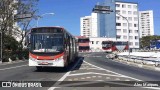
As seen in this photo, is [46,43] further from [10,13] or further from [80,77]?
[10,13]

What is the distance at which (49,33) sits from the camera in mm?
22391

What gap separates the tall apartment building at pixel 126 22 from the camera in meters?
139

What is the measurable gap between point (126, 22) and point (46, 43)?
403 feet

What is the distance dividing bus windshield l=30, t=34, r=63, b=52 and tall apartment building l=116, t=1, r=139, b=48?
384 feet

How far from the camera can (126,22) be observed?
14225cm

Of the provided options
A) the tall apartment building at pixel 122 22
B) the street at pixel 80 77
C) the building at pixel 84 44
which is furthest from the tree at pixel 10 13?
the tall apartment building at pixel 122 22

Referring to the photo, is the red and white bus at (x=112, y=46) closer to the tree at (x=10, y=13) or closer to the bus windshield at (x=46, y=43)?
the tree at (x=10, y=13)

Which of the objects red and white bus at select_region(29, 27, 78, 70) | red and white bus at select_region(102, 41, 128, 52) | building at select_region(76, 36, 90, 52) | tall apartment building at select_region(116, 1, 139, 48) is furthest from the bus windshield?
tall apartment building at select_region(116, 1, 139, 48)

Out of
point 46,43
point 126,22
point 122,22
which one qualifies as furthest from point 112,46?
point 46,43

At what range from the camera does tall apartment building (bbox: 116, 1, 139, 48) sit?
456ft

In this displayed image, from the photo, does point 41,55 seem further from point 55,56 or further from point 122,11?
point 122,11

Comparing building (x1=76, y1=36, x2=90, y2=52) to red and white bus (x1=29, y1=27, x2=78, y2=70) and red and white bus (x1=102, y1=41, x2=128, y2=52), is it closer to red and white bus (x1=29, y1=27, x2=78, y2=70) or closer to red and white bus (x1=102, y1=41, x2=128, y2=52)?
red and white bus (x1=102, y1=41, x2=128, y2=52)

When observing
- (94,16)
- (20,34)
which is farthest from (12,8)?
(94,16)

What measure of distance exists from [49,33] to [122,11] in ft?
398
